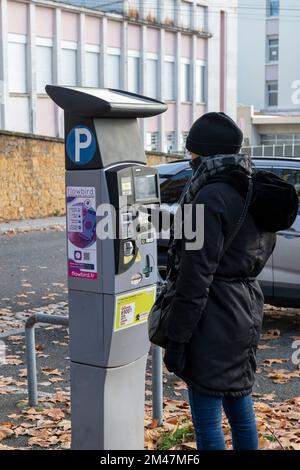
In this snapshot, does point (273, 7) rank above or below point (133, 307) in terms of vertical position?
above

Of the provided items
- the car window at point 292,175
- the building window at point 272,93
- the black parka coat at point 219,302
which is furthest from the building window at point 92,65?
the black parka coat at point 219,302

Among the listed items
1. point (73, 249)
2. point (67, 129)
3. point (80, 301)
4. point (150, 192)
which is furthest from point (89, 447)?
point (67, 129)

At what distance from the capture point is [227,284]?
348cm

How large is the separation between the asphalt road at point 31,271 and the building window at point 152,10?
20879 millimetres

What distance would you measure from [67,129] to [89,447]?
168 centimetres

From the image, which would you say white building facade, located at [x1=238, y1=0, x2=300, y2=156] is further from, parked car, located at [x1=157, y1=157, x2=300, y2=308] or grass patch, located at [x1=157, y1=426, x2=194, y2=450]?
grass patch, located at [x1=157, y1=426, x2=194, y2=450]

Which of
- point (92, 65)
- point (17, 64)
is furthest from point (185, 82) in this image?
point (17, 64)

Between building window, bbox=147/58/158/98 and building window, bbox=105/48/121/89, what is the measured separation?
2.19m

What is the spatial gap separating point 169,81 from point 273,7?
75.2ft

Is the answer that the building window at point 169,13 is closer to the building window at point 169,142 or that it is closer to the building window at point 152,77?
the building window at point 152,77

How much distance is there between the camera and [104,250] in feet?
12.4

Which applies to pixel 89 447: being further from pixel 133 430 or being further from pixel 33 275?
pixel 33 275

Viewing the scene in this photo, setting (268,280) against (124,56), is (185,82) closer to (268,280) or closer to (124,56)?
(124,56)

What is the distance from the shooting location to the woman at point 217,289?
11.0ft
